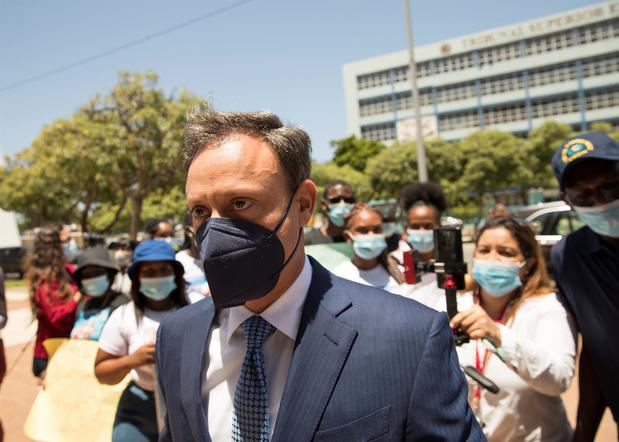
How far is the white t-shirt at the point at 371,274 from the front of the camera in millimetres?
3309

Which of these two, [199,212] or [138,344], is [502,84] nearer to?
[138,344]

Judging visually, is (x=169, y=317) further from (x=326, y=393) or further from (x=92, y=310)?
(x=92, y=310)

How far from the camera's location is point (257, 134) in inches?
54.5

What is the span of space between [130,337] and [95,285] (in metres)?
1.09

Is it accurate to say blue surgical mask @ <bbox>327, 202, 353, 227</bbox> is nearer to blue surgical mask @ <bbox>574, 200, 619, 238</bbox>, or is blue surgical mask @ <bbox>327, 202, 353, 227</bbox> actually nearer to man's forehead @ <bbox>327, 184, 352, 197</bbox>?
man's forehead @ <bbox>327, 184, 352, 197</bbox>

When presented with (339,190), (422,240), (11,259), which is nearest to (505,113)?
(11,259)

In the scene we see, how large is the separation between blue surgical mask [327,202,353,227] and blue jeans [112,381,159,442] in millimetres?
2418

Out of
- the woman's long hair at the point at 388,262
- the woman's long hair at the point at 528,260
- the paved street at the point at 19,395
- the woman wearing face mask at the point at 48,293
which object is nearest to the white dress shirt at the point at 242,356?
the woman's long hair at the point at 528,260

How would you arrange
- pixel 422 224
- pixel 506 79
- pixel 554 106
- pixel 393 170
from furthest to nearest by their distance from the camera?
pixel 506 79 → pixel 554 106 → pixel 393 170 → pixel 422 224

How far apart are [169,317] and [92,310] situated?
218cm

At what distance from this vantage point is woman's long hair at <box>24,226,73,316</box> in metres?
3.93

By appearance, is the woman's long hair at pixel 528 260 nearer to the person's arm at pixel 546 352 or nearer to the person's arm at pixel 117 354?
the person's arm at pixel 546 352

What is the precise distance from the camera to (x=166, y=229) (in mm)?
5973

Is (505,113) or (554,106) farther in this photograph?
(505,113)
